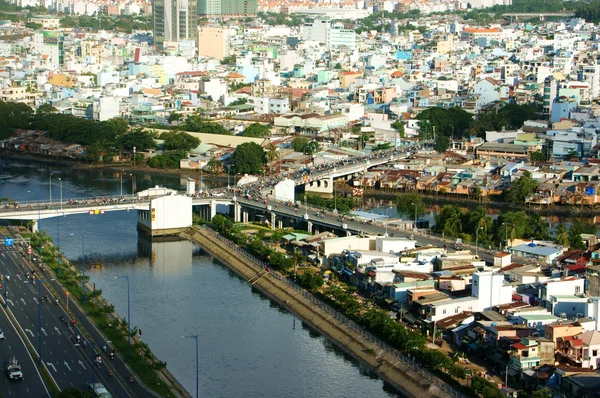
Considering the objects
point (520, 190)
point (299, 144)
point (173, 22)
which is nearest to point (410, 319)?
point (520, 190)

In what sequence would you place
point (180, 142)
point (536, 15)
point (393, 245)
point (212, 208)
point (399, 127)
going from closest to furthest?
point (393, 245) → point (212, 208) → point (180, 142) → point (399, 127) → point (536, 15)

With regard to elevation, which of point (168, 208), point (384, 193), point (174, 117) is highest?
point (174, 117)

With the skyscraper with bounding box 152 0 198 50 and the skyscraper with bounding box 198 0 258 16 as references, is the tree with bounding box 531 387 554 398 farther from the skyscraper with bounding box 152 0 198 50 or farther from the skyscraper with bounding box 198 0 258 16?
the skyscraper with bounding box 198 0 258 16

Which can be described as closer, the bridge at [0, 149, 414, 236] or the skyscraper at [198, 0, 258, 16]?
the bridge at [0, 149, 414, 236]

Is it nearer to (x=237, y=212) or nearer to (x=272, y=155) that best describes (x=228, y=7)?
(x=272, y=155)

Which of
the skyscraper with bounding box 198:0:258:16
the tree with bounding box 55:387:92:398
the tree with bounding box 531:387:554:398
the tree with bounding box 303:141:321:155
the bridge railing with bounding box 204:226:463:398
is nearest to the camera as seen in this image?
the tree with bounding box 55:387:92:398

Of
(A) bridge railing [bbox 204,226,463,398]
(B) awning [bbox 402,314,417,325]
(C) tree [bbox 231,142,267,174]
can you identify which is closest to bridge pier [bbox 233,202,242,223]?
(A) bridge railing [bbox 204,226,463,398]
